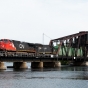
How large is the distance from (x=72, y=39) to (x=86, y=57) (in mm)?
11900

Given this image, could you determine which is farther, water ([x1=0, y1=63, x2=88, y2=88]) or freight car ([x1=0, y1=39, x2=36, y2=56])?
freight car ([x1=0, y1=39, x2=36, y2=56])

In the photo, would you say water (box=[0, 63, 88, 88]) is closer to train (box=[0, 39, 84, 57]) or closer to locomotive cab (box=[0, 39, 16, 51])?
train (box=[0, 39, 84, 57])

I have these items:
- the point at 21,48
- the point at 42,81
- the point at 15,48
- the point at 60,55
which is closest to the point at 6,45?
the point at 15,48

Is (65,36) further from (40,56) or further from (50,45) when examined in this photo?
(40,56)

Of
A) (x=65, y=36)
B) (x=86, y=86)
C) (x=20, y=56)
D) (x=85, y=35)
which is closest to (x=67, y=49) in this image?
(x=65, y=36)

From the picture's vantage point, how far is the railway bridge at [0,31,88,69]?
115 m

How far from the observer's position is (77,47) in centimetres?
17562

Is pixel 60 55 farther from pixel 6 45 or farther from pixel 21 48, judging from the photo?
pixel 6 45

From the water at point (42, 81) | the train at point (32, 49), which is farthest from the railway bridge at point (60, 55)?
the water at point (42, 81)

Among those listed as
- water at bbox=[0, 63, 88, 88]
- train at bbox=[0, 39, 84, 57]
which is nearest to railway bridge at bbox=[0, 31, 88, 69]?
train at bbox=[0, 39, 84, 57]

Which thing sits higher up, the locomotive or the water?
the locomotive

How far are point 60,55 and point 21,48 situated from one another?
29.3 metres

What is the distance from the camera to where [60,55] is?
148875mm

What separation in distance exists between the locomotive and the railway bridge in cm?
115
